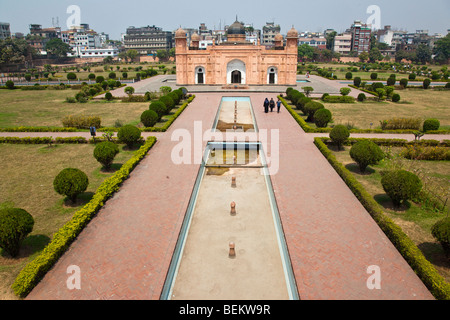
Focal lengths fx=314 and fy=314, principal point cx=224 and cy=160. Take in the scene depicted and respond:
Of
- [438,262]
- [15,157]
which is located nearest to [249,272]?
[438,262]

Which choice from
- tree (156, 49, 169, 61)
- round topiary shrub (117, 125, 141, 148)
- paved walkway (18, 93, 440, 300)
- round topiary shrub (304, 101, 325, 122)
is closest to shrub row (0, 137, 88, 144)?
round topiary shrub (117, 125, 141, 148)

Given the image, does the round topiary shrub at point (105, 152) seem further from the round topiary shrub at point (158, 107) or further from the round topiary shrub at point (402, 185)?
the round topiary shrub at point (402, 185)

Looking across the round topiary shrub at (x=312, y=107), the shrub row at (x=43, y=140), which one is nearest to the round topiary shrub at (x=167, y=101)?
the shrub row at (x=43, y=140)

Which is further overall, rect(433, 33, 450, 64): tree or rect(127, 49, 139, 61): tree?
rect(127, 49, 139, 61): tree

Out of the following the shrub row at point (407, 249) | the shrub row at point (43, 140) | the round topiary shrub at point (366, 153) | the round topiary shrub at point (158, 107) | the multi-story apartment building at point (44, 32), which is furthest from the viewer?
the multi-story apartment building at point (44, 32)

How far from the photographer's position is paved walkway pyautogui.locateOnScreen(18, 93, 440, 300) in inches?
249

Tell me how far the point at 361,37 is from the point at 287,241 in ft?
342

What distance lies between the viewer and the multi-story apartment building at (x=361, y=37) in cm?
9519

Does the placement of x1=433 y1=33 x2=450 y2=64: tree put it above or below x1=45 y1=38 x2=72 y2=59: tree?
below

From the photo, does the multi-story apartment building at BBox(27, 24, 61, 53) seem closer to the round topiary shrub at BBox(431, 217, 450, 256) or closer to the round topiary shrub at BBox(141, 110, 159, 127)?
the round topiary shrub at BBox(141, 110, 159, 127)

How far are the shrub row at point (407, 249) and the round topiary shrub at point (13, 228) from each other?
8676 millimetres

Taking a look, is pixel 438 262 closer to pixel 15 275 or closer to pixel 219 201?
pixel 219 201

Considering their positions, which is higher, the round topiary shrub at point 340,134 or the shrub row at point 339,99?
the shrub row at point 339,99

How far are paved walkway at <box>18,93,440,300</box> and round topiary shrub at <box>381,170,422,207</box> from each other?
1038 mm
